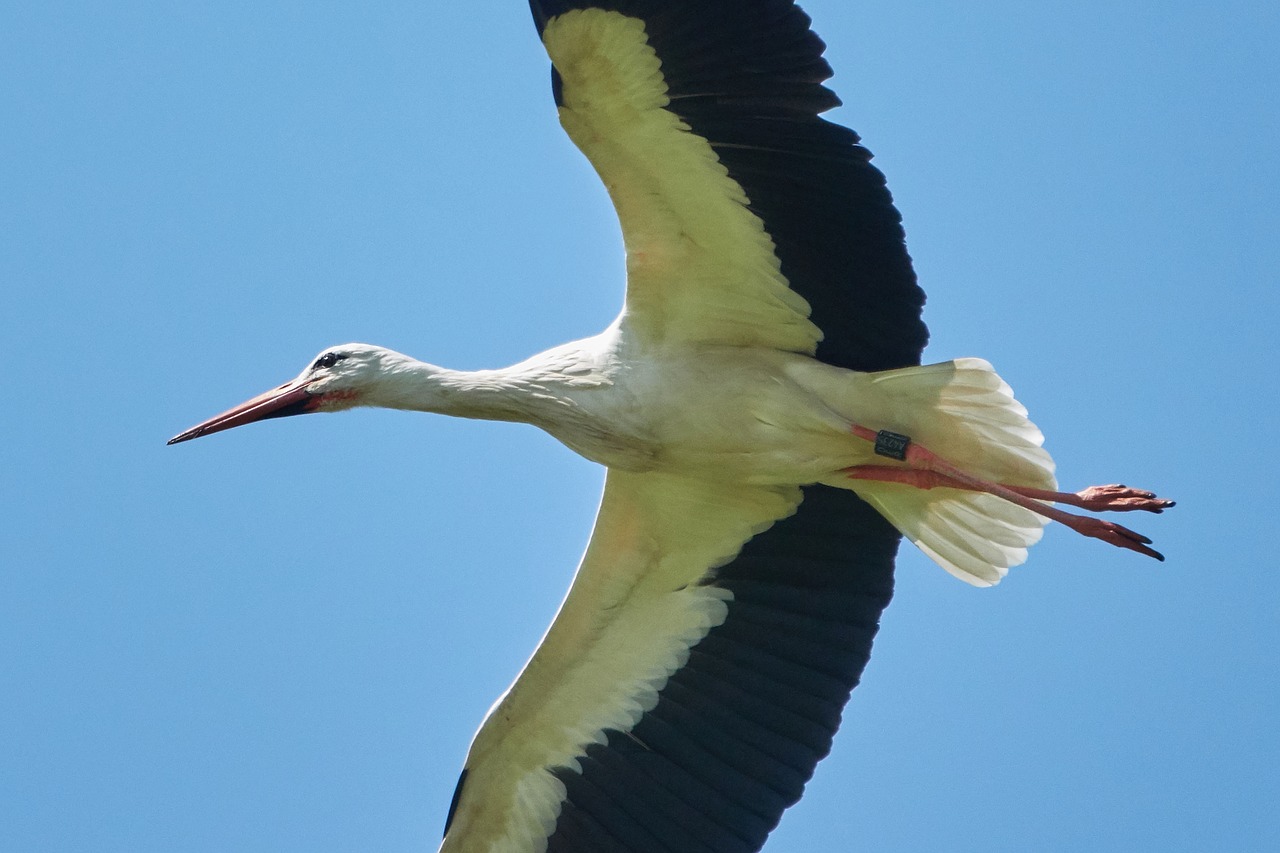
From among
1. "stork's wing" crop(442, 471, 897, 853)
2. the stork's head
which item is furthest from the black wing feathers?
the stork's head

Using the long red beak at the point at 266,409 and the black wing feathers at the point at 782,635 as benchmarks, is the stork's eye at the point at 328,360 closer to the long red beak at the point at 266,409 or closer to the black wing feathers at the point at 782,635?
the long red beak at the point at 266,409

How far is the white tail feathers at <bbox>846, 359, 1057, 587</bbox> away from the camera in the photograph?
6.88 meters

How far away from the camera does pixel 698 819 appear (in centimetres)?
735

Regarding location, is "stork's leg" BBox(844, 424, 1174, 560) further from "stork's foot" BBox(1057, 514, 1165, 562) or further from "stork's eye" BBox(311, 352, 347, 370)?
"stork's eye" BBox(311, 352, 347, 370)

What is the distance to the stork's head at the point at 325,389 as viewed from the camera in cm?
706

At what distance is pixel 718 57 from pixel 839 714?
106 inches

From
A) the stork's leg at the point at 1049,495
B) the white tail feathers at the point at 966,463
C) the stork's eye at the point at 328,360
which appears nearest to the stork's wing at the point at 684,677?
the white tail feathers at the point at 966,463

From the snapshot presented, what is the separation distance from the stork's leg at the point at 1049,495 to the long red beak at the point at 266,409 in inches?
87.1

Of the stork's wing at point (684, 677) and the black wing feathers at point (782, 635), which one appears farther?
the stork's wing at point (684, 677)

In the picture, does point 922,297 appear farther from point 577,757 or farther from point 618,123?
point 577,757

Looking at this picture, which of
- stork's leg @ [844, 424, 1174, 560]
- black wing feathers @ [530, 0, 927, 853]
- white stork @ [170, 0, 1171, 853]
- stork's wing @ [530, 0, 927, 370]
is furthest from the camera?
stork's leg @ [844, 424, 1174, 560]

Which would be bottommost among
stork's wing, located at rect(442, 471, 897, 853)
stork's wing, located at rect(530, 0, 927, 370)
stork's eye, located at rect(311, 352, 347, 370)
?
stork's wing, located at rect(442, 471, 897, 853)

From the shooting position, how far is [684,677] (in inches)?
298

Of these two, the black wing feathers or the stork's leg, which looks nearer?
the black wing feathers
